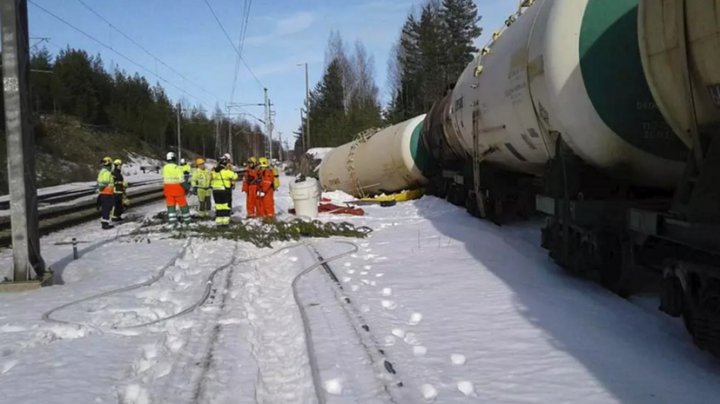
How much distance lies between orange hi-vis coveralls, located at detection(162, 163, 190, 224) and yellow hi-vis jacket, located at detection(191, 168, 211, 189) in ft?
7.05

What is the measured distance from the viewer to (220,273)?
7855 mm

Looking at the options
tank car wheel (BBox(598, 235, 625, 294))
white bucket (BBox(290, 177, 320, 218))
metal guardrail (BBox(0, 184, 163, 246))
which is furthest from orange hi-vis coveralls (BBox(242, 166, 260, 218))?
tank car wheel (BBox(598, 235, 625, 294))

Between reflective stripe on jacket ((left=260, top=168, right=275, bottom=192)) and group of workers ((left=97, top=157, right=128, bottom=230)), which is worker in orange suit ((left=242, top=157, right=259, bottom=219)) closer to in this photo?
reflective stripe on jacket ((left=260, top=168, right=275, bottom=192))

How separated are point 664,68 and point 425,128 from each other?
12.3 meters

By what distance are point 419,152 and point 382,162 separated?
5.57ft

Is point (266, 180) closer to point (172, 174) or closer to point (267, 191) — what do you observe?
point (267, 191)

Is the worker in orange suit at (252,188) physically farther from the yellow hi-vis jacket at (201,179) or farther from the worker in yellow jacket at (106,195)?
the worker in yellow jacket at (106,195)

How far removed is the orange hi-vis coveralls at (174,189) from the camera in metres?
12.4

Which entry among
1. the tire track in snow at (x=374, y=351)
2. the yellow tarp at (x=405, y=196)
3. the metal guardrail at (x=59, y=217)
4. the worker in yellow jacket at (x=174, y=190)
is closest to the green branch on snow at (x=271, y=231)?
the worker in yellow jacket at (x=174, y=190)

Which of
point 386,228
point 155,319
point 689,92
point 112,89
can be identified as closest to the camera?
point 689,92

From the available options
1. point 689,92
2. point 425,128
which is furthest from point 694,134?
point 425,128

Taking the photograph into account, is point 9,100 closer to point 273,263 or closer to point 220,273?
point 220,273

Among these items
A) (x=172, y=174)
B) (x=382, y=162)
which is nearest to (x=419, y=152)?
(x=382, y=162)

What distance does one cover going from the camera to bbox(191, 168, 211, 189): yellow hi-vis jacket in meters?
14.7
